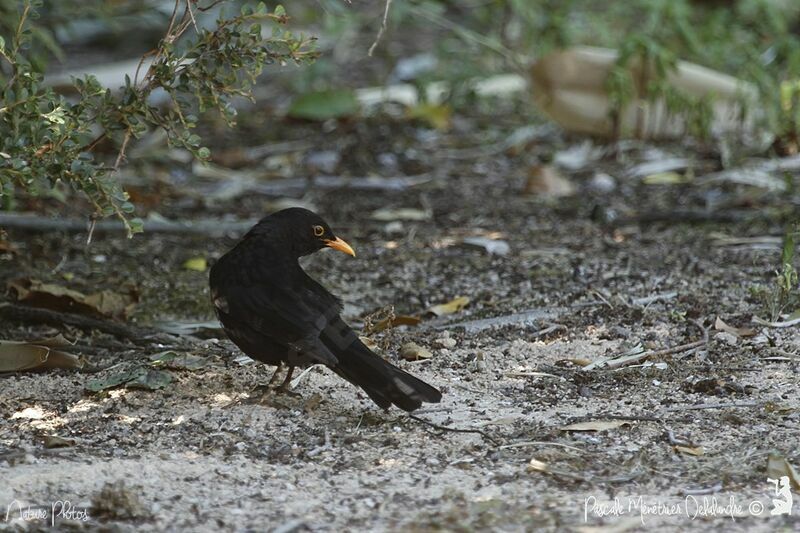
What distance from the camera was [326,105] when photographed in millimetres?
9273

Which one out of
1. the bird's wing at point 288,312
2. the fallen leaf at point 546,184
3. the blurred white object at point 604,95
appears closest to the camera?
the bird's wing at point 288,312

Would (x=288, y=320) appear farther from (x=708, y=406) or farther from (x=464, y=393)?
(x=708, y=406)

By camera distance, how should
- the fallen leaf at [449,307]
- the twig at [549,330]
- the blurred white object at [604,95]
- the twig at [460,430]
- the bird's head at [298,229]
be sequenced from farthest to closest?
the blurred white object at [604,95], the fallen leaf at [449,307], the twig at [549,330], the bird's head at [298,229], the twig at [460,430]

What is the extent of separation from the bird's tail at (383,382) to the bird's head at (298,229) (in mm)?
794

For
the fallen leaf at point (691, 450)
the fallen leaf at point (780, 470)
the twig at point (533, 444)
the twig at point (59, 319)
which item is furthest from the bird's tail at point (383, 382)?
the twig at point (59, 319)

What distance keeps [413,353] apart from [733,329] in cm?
132

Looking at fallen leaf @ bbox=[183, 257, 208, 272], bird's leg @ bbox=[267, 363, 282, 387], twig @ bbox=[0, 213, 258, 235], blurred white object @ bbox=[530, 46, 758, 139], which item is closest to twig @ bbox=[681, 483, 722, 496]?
bird's leg @ bbox=[267, 363, 282, 387]

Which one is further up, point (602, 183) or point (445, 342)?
point (445, 342)

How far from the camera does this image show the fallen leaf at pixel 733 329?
480 cm

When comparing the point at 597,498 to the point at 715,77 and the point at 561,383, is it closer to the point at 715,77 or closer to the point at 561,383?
the point at 561,383

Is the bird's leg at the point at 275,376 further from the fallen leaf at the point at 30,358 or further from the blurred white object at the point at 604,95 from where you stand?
the blurred white object at the point at 604,95

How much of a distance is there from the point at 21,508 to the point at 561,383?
2.01 meters

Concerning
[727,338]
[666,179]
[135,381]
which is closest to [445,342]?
[727,338]

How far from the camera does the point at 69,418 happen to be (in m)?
4.07
